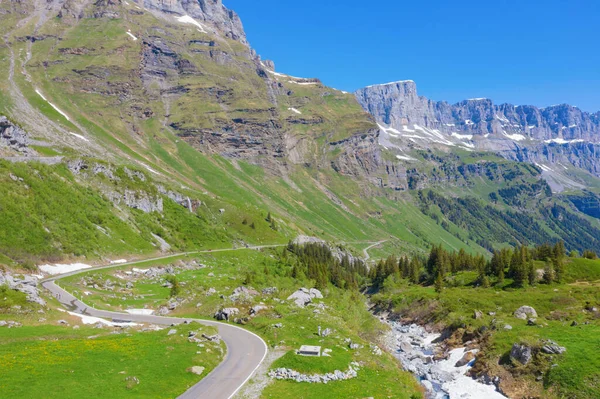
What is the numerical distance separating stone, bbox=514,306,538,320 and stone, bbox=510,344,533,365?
1874 cm

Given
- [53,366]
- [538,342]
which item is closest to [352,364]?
[538,342]

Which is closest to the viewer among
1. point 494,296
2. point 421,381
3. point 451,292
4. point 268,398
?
point 268,398

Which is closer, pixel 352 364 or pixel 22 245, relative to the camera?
pixel 352 364

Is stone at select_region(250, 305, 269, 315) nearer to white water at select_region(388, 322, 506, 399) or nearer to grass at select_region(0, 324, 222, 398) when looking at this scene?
grass at select_region(0, 324, 222, 398)

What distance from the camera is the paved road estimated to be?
31.6m

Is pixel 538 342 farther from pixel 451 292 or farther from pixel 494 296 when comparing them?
pixel 451 292

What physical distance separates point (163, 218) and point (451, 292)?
97932 millimetres

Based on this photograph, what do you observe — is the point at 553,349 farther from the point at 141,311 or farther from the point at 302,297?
the point at 141,311

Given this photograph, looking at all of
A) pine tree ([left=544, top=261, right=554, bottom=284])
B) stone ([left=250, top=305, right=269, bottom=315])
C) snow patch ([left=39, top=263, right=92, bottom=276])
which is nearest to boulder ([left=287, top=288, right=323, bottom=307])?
stone ([left=250, top=305, right=269, bottom=315])

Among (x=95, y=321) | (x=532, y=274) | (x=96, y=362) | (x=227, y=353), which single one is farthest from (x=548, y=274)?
(x=96, y=362)

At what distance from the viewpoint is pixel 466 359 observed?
51094mm

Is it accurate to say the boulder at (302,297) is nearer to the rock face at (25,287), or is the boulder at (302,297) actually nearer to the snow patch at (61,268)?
the rock face at (25,287)

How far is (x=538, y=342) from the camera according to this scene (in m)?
45.0

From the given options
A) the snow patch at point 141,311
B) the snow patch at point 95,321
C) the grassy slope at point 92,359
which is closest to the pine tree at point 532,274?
the grassy slope at point 92,359
